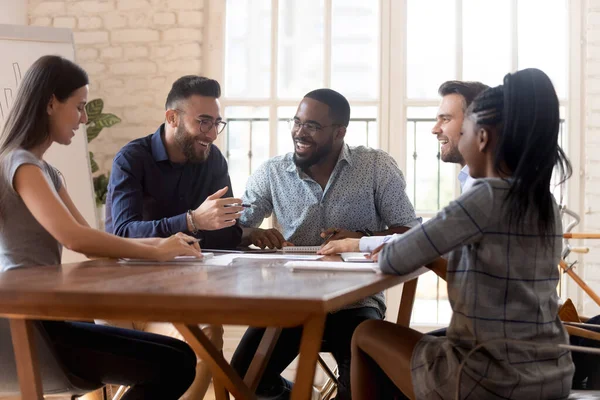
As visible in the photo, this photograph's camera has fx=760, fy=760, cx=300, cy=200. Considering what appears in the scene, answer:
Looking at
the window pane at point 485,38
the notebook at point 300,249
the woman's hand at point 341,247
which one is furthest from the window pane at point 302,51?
the woman's hand at point 341,247

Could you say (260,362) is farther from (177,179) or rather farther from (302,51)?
(302,51)

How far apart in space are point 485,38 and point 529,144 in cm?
324

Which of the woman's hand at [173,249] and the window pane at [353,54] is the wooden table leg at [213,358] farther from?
the window pane at [353,54]

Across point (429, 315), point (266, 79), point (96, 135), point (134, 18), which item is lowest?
point (429, 315)

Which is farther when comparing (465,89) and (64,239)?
(465,89)

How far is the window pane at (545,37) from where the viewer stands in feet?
15.3

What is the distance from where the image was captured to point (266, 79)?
4.83 m

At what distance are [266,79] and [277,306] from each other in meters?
3.65

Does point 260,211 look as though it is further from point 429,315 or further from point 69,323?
point 429,315

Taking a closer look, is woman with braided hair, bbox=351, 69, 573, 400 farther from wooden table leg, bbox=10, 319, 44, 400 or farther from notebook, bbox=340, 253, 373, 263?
wooden table leg, bbox=10, 319, 44, 400

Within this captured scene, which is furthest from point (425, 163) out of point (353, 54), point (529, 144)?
point (529, 144)

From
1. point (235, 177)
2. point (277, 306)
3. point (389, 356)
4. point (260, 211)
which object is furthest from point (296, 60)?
point (277, 306)

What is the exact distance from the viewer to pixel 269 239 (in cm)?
301

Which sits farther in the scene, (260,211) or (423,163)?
(423,163)
